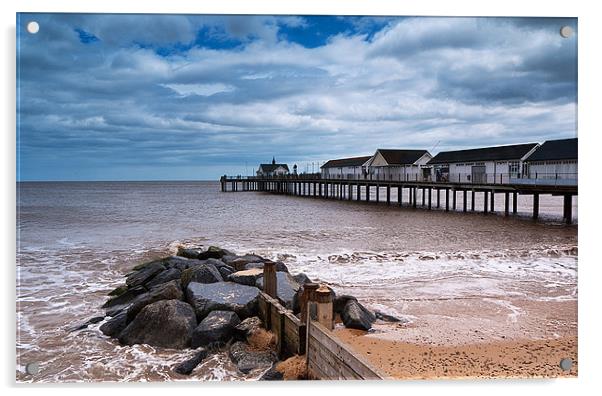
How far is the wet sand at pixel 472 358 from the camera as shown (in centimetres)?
470

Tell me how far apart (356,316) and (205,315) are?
1803 mm

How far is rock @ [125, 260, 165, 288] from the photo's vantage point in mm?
7582

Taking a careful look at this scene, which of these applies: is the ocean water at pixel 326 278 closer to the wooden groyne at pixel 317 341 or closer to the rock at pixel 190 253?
the wooden groyne at pixel 317 341

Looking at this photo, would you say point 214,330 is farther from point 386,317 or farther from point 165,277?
point 165,277

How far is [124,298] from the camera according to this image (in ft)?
23.2

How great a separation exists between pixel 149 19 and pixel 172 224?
11959 mm

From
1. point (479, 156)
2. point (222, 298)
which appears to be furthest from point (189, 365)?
point (479, 156)

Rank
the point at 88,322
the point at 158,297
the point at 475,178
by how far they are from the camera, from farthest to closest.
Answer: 1. the point at 475,178
2. the point at 88,322
3. the point at 158,297

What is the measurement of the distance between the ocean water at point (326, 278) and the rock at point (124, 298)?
196 millimetres

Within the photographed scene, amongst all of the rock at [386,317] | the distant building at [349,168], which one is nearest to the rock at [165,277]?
the rock at [386,317]

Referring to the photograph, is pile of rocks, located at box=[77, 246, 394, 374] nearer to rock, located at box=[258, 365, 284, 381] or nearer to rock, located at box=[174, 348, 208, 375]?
rock, located at box=[174, 348, 208, 375]

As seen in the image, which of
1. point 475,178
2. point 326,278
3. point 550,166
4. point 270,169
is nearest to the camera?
point 326,278
